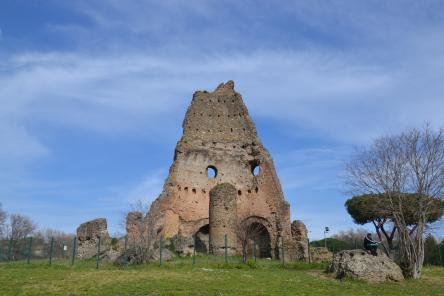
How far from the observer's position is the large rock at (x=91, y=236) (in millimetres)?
30391

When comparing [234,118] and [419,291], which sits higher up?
[234,118]

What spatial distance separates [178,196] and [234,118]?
879 cm

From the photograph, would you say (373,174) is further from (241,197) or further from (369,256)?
(241,197)

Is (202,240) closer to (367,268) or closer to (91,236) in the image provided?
(91,236)

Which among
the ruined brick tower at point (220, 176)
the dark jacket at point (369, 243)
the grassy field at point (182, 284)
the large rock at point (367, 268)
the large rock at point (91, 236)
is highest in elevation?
the ruined brick tower at point (220, 176)

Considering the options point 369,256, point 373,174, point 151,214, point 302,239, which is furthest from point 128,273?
point 302,239

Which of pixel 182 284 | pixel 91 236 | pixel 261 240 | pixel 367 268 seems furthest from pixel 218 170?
pixel 182 284

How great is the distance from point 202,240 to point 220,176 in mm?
5863

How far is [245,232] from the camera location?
96.1ft

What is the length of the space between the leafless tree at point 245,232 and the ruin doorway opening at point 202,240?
335 centimetres

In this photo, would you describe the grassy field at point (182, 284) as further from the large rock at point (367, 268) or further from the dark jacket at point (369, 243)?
the dark jacket at point (369, 243)

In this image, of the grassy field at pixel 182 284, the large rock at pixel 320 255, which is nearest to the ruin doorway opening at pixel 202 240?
the large rock at pixel 320 255

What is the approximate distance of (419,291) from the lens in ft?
49.4

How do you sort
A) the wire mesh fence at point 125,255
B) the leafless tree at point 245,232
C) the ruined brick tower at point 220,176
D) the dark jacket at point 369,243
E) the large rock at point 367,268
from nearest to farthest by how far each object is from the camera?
1. the large rock at point 367,268
2. the dark jacket at point 369,243
3. the wire mesh fence at point 125,255
4. the leafless tree at point 245,232
5. the ruined brick tower at point 220,176
